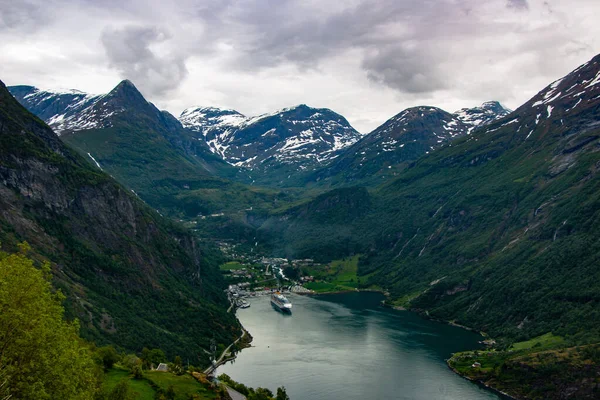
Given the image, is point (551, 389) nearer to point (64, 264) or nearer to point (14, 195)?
point (64, 264)

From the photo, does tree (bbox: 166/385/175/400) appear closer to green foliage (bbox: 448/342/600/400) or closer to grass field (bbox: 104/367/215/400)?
grass field (bbox: 104/367/215/400)

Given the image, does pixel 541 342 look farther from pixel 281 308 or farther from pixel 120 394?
pixel 120 394

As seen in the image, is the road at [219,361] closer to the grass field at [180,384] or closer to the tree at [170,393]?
the grass field at [180,384]

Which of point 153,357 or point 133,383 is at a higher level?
point 133,383

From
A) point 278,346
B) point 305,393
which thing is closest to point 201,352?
point 278,346

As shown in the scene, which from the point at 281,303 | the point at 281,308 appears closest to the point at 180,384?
the point at 281,308

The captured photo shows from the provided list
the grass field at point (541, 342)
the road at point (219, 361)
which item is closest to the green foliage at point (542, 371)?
the grass field at point (541, 342)
